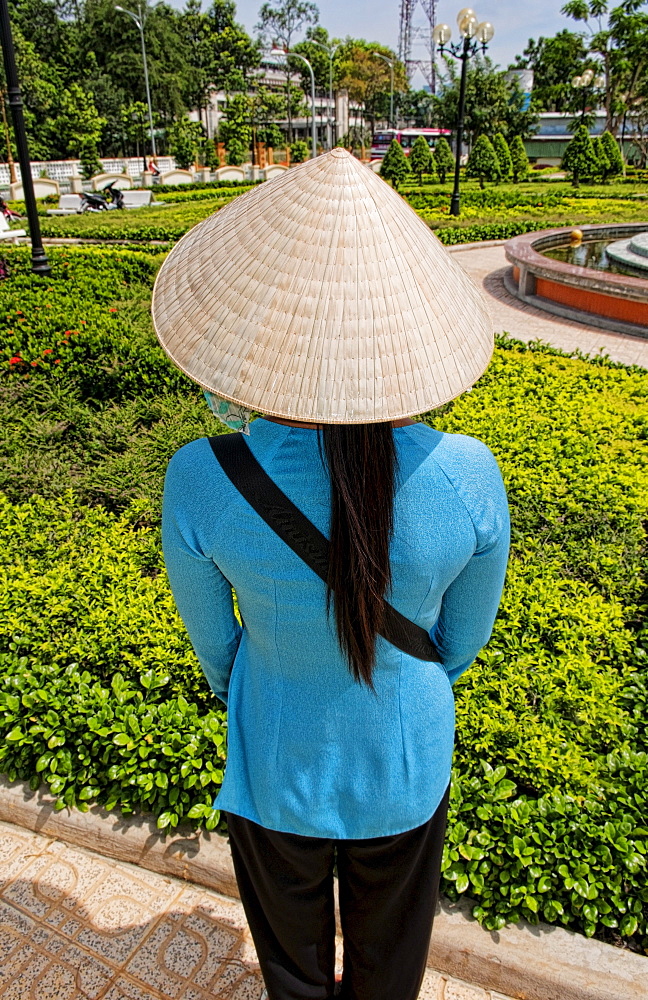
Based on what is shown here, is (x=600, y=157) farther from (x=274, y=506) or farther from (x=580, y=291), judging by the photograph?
(x=274, y=506)

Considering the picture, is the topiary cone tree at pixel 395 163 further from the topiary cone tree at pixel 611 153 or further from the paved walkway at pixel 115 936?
the paved walkway at pixel 115 936

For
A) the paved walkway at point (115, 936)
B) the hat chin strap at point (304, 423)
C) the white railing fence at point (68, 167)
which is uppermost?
the white railing fence at point (68, 167)

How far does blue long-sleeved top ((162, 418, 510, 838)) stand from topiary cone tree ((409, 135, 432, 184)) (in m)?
27.9

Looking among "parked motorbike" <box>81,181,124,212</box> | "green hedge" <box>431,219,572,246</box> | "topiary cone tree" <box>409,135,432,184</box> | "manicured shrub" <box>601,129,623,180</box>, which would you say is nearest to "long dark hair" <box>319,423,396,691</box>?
"green hedge" <box>431,219,572,246</box>

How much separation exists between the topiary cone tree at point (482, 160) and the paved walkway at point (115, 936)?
2366 centimetres

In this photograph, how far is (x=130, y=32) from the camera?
134 ft

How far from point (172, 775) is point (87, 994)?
603 mm

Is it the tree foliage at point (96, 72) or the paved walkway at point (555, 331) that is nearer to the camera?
the paved walkway at point (555, 331)

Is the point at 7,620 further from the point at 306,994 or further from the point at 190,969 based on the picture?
the point at 306,994

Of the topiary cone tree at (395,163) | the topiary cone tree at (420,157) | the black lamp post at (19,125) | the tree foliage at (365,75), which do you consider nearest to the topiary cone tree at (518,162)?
the topiary cone tree at (420,157)

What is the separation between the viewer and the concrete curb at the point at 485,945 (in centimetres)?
188

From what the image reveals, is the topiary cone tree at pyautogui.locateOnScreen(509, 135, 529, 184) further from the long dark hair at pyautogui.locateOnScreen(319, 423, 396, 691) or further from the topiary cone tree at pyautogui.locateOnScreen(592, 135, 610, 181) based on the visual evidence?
the long dark hair at pyautogui.locateOnScreen(319, 423, 396, 691)

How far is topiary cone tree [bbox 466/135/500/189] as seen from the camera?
891 inches

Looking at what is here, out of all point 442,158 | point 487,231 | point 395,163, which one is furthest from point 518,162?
point 487,231
